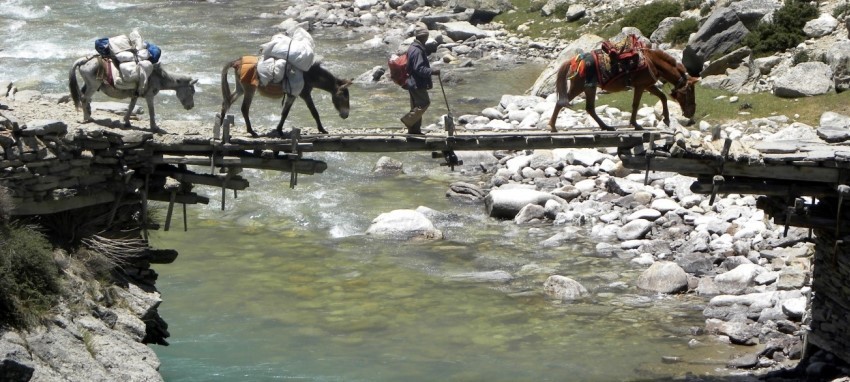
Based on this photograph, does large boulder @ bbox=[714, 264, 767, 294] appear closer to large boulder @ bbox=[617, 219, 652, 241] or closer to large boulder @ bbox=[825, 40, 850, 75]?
large boulder @ bbox=[617, 219, 652, 241]

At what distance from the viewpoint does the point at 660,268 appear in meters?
21.2

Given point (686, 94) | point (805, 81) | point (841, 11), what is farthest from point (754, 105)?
point (686, 94)

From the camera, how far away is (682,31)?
121 feet

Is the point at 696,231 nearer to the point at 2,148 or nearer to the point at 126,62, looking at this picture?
the point at 126,62

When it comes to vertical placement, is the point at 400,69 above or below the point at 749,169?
above

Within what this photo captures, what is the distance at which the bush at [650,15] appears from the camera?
130 feet

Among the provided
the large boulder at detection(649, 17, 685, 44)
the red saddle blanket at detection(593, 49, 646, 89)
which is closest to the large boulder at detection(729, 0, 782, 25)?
the large boulder at detection(649, 17, 685, 44)

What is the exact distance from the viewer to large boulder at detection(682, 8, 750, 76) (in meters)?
33.6

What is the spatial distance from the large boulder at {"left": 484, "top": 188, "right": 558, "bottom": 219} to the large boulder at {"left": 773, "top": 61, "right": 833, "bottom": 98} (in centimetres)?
777

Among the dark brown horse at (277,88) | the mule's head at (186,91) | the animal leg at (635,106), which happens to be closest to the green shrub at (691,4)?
the animal leg at (635,106)

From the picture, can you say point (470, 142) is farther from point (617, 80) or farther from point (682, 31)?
point (682, 31)

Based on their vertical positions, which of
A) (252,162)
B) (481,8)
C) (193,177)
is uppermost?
(481,8)

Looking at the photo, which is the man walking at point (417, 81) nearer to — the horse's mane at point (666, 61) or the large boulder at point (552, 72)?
the horse's mane at point (666, 61)

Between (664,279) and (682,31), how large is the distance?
57.5 feet
